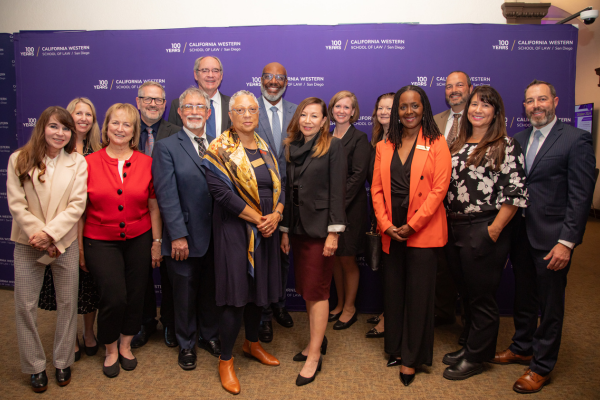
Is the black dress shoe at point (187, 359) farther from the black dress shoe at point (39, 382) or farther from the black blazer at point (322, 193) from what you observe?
the black blazer at point (322, 193)

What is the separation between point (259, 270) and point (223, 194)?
1.74 feet

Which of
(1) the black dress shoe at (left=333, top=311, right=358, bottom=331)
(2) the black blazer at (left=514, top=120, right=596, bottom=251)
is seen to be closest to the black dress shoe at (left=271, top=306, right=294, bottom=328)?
(1) the black dress shoe at (left=333, top=311, right=358, bottom=331)

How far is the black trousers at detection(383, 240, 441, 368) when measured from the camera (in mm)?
2285

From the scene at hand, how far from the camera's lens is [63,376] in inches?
93.6

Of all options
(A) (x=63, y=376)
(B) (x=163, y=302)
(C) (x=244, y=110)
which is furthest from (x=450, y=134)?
(A) (x=63, y=376)

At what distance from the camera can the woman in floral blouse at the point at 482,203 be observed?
223cm

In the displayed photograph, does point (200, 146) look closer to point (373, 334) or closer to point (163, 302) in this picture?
point (163, 302)

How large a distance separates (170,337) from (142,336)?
0.78 feet

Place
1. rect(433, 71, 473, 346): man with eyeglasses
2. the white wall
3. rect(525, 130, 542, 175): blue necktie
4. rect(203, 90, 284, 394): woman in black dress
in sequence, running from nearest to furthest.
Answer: rect(203, 90, 284, 394): woman in black dress
rect(525, 130, 542, 175): blue necktie
rect(433, 71, 473, 346): man with eyeglasses
the white wall

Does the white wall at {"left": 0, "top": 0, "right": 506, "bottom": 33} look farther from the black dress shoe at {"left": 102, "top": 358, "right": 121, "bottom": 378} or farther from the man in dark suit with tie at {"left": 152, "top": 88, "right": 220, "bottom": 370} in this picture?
the black dress shoe at {"left": 102, "top": 358, "right": 121, "bottom": 378}

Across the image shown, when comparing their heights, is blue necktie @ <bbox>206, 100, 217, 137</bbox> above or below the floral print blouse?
above

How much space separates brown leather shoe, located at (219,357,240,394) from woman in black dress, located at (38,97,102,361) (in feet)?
3.61

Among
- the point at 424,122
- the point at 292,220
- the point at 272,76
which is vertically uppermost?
the point at 272,76

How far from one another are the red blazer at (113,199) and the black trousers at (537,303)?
8.77 ft
